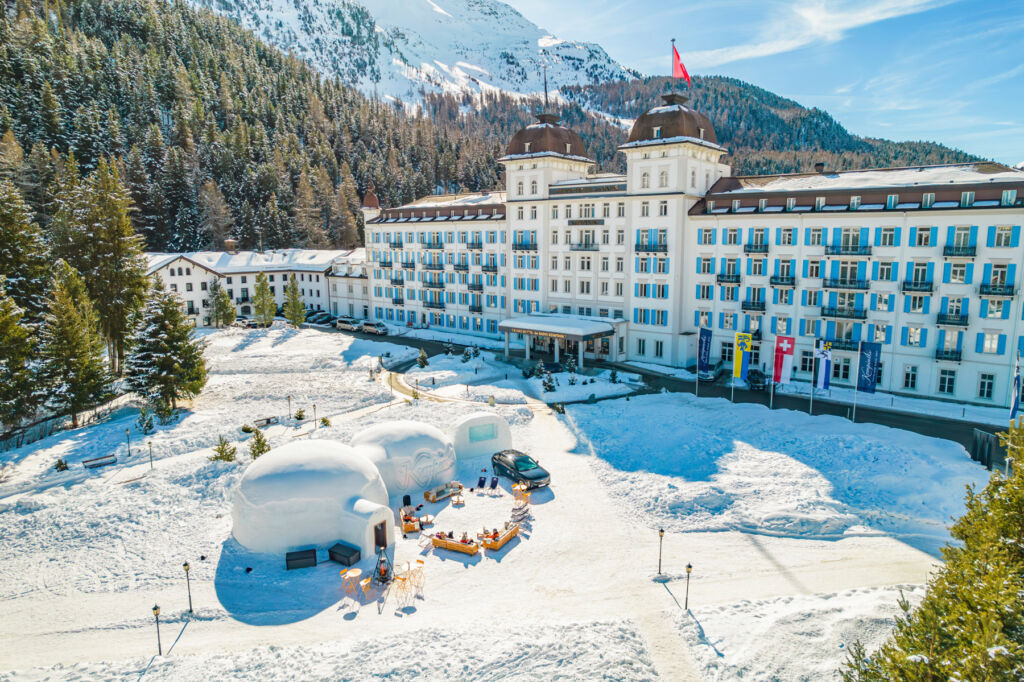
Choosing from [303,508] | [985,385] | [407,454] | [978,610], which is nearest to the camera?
[978,610]

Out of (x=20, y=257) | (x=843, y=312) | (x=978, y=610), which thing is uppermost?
(x=20, y=257)

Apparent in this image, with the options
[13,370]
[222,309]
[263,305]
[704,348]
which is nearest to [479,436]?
[704,348]

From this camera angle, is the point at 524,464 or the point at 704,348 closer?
the point at 524,464

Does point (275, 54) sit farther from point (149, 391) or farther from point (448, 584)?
point (448, 584)

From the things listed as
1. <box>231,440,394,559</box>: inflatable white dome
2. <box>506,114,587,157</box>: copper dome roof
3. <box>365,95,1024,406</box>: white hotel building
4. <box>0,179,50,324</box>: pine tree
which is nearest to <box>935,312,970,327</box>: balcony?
<box>365,95,1024,406</box>: white hotel building

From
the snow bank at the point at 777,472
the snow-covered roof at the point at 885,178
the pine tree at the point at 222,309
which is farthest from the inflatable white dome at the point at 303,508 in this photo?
the pine tree at the point at 222,309

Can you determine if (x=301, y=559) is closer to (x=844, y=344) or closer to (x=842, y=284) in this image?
(x=844, y=344)

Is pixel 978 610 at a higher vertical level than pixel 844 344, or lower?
higher

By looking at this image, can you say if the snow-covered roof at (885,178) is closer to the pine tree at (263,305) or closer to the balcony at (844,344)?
the balcony at (844,344)
